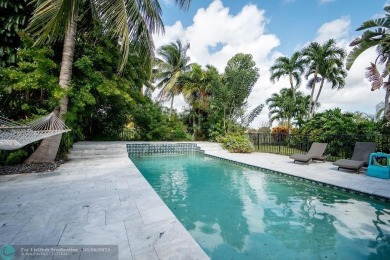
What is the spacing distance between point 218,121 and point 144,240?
48.1 feet

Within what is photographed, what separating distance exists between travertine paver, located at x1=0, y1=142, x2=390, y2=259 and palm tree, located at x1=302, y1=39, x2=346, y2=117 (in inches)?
698

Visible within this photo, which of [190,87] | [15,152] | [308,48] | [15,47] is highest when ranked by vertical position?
[308,48]

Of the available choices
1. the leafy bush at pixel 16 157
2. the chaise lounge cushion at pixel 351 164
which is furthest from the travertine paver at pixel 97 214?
the leafy bush at pixel 16 157

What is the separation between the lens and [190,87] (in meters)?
18.5

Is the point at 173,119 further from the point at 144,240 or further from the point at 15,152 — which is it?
the point at 144,240

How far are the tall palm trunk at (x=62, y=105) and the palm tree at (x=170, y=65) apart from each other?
1255 centimetres

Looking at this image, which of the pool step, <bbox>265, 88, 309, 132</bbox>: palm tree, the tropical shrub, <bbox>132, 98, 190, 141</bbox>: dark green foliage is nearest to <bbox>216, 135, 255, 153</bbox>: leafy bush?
<bbox>132, 98, 190, 141</bbox>: dark green foliage

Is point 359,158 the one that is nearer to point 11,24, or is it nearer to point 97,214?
point 97,214

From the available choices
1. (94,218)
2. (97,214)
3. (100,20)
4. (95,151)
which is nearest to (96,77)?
(100,20)

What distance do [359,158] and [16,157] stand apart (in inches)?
445

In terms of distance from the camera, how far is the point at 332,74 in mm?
20469

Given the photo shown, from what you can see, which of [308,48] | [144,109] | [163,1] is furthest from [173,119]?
[308,48]

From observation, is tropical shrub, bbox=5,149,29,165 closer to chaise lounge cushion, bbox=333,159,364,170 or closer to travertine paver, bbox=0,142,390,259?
travertine paver, bbox=0,142,390,259

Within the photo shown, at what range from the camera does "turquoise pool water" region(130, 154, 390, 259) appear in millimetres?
2760
